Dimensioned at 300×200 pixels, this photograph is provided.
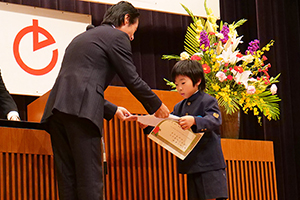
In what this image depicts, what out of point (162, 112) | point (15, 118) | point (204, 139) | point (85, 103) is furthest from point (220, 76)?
point (85, 103)

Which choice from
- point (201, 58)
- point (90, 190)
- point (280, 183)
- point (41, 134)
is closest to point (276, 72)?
point (280, 183)

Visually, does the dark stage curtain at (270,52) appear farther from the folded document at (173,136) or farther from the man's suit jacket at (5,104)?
the folded document at (173,136)

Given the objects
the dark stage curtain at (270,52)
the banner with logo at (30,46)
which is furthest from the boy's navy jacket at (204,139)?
the dark stage curtain at (270,52)

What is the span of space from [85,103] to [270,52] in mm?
3093

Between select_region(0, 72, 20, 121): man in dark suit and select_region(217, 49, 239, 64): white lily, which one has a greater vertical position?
select_region(217, 49, 239, 64): white lily

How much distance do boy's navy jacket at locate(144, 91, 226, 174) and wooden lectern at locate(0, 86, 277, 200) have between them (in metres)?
0.24

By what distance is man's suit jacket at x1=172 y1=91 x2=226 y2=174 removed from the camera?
2.44 meters

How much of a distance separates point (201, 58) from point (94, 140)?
1546 millimetres

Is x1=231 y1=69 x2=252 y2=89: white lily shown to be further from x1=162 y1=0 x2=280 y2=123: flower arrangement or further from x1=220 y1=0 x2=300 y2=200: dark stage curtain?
x1=220 y1=0 x2=300 y2=200: dark stage curtain

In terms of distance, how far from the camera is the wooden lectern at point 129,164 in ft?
7.92

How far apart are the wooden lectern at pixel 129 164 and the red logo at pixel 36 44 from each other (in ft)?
1.37

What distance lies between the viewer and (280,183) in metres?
4.61

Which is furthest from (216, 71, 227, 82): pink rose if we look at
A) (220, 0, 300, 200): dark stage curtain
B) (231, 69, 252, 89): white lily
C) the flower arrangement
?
(220, 0, 300, 200): dark stage curtain

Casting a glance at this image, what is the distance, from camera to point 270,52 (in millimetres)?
4703
